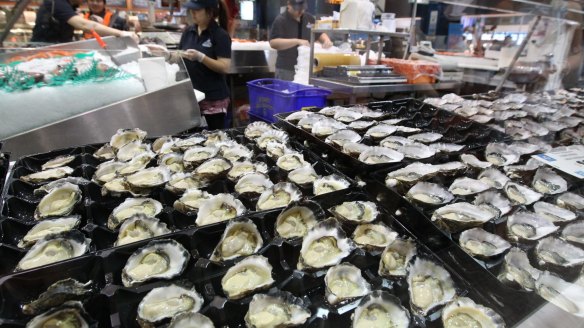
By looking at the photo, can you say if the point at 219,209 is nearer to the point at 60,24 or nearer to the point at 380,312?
the point at 380,312

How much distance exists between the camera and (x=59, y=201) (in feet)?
3.64

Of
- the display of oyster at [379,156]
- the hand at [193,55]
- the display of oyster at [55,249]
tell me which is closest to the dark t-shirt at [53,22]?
the hand at [193,55]

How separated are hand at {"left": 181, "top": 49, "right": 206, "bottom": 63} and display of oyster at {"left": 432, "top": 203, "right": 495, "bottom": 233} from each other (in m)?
2.31

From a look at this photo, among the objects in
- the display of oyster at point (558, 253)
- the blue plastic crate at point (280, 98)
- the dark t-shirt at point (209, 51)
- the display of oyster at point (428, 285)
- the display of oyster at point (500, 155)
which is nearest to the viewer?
the display of oyster at point (428, 285)

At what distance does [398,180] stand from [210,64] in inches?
83.6

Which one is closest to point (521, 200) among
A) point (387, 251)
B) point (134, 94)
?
point (387, 251)

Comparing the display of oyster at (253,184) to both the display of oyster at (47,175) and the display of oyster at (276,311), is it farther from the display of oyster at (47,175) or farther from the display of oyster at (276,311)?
the display of oyster at (47,175)

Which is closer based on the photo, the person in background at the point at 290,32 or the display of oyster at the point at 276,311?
the display of oyster at the point at 276,311

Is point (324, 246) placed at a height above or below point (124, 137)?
below

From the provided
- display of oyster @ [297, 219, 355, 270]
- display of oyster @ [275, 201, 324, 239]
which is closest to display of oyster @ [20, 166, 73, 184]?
display of oyster @ [275, 201, 324, 239]

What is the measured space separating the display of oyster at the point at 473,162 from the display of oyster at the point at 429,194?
1.12 ft

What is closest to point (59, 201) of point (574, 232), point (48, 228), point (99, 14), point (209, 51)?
point (48, 228)

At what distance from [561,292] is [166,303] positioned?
934 mm

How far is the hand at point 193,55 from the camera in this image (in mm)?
2689
